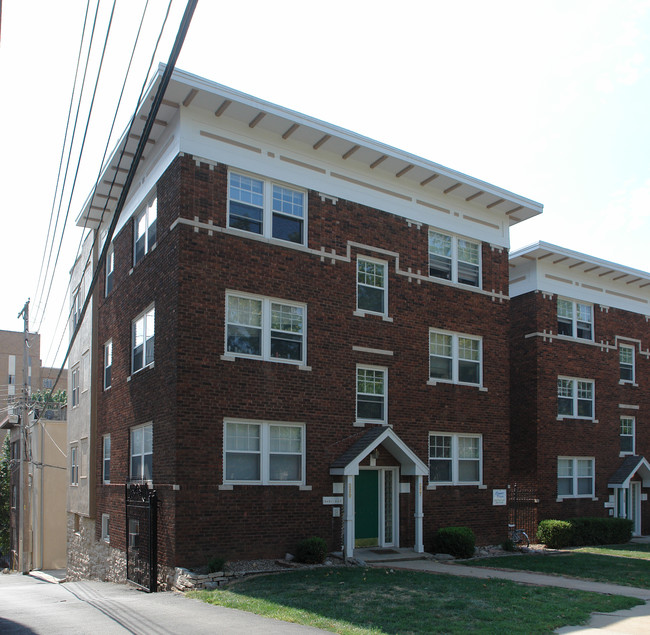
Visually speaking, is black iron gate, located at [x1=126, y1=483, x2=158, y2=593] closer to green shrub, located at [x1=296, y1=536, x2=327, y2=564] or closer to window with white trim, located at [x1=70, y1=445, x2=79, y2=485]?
green shrub, located at [x1=296, y1=536, x2=327, y2=564]

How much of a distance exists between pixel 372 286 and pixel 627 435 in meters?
→ 15.5

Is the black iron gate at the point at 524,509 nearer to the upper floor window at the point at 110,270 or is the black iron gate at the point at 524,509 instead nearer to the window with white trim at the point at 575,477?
the window with white trim at the point at 575,477

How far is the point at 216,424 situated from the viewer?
56.7ft

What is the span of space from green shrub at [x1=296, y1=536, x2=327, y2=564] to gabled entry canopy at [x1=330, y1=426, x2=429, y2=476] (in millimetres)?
1832

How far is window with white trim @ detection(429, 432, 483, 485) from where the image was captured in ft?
71.0

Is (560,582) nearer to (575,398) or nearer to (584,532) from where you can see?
(584,532)

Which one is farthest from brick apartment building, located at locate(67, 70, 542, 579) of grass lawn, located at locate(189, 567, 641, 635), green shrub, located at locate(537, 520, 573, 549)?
green shrub, located at locate(537, 520, 573, 549)

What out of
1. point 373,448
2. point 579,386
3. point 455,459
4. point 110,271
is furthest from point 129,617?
point 579,386

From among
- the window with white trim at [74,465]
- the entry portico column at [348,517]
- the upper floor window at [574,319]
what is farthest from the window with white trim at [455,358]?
the window with white trim at [74,465]

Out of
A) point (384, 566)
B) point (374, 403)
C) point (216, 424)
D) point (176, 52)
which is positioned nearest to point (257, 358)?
point (216, 424)

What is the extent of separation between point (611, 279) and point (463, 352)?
35.8 ft

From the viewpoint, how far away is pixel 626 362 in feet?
101

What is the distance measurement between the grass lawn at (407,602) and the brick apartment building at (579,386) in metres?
12.7

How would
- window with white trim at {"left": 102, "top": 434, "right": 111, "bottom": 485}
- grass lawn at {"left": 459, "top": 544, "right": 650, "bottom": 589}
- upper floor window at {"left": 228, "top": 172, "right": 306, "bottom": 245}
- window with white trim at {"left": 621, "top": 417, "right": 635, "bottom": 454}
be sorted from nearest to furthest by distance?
grass lawn at {"left": 459, "top": 544, "right": 650, "bottom": 589} → upper floor window at {"left": 228, "top": 172, "right": 306, "bottom": 245} → window with white trim at {"left": 102, "top": 434, "right": 111, "bottom": 485} → window with white trim at {"left": 621, "top": 417, "right": 635, "bottom": 454}
